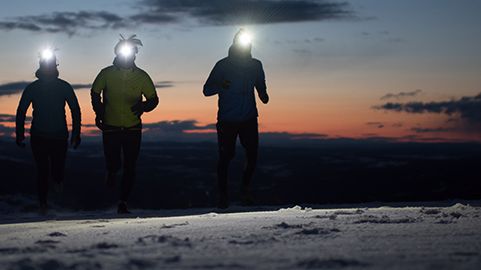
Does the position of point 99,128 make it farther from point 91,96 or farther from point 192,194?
point 192,194

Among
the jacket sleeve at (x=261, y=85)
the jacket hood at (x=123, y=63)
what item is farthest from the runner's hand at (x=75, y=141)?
the jacket sleeve at (x=261, y=85)

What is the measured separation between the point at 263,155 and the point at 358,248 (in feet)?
406

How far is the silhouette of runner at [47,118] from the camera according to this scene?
9.86 m

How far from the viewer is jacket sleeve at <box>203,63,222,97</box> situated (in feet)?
31.6

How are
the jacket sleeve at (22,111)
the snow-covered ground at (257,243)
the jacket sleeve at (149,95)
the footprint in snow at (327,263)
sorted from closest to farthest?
the footprint in snow at (327,263) < the snow-covered ground at (257,243) < the jacket sleeve at (149,95) < the jacket sleeve at (22,111)

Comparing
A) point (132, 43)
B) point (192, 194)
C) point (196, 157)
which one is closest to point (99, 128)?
point (132, 43)

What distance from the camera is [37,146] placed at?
984cm

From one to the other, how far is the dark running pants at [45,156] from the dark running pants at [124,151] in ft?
2.37

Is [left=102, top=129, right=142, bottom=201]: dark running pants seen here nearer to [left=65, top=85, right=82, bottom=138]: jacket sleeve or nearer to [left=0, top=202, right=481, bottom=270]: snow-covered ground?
[left=65, top=85, right=82, bottom=138]: jacket sleeve

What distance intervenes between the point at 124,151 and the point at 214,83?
1.39 metres

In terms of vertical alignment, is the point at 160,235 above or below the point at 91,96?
below

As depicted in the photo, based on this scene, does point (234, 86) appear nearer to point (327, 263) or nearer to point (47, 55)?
point (47, 55)

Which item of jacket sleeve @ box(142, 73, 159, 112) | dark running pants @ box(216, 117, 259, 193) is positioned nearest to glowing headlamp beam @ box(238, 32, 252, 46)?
dark running pants @ box(216, 117, 259, 193)

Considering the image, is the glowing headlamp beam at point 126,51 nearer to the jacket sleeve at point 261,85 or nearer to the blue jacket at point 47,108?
the blue jacket at point 47,108
